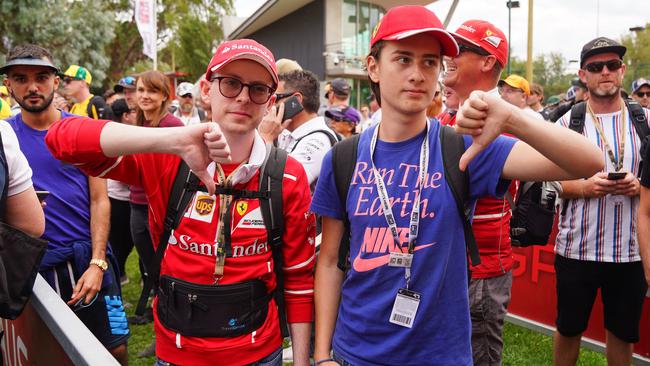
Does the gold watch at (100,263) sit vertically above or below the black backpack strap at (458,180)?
below

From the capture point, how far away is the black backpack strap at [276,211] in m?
2.18

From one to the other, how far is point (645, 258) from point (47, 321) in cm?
326

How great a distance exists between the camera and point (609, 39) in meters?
3.85

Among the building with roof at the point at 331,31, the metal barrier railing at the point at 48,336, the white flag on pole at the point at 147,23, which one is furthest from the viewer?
the building with roof at the point at 331,31

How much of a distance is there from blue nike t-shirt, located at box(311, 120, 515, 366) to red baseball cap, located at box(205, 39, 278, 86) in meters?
0.57

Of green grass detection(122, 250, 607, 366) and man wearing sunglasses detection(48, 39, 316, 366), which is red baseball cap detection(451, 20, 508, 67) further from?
green grass detection(122, 250, 607, 366)

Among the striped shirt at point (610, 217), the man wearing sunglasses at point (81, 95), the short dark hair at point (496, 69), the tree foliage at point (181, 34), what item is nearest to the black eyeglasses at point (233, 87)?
the short dark hair at point (496, 69)

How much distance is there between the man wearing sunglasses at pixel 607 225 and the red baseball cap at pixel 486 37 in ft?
3.75

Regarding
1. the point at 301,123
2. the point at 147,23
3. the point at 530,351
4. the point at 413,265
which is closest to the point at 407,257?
the point at 413,265

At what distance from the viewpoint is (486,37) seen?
9.57 feet

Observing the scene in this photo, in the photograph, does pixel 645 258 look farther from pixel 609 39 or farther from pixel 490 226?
pixel 609 39

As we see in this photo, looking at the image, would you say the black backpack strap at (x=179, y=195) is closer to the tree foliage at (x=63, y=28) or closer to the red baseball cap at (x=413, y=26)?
the red baseball cap at (x=413, y=26)

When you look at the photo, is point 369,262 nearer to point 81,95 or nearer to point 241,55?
point 241,55

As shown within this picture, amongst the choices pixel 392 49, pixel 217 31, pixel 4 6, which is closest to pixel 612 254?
pixel 392 49
